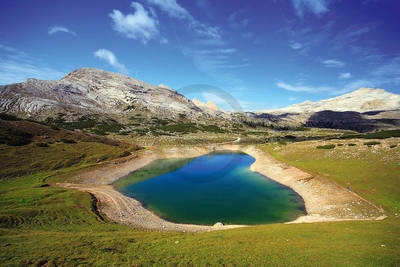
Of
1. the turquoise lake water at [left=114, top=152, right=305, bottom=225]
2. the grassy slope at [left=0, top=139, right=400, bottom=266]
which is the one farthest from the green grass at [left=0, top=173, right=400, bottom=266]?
the turquoise lake water at [left=114, top=152, right=305, bottom=225]

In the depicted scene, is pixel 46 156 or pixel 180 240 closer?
pixel 180 240

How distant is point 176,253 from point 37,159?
180ft

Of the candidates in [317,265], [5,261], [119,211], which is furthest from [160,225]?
[317,265]

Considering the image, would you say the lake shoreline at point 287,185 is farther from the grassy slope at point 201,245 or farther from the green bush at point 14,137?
the green bush at point 14,137

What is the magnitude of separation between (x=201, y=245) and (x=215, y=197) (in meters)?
25.3

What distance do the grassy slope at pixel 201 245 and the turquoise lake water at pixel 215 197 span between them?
12066mm

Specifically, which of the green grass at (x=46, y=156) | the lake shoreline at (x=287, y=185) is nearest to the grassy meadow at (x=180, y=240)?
the lake shoreline at (x=287, y=185)

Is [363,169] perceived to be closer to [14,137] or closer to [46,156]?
[46,156]

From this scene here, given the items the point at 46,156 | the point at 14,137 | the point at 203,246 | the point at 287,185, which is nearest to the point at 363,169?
the point at 287,185

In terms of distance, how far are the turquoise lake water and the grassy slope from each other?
39.6 ft

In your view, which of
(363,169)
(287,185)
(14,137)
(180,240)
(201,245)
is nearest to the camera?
(201,245)

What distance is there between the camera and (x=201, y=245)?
1598 centimetres

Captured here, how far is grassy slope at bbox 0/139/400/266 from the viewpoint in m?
12.3

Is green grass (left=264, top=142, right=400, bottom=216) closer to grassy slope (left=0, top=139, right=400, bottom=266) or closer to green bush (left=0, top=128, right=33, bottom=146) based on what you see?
grassy slope (left=0, top=139, right=400, bottom=266)
